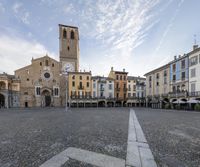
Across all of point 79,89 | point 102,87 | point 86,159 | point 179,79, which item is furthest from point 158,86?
point 86,159

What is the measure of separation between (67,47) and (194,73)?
38296 mm

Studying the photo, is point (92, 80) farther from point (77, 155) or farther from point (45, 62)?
point (77, 155)

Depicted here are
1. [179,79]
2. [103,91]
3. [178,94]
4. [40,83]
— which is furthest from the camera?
[103,91]

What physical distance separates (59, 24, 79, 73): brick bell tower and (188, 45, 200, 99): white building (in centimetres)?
3373

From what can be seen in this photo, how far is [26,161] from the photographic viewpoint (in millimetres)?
3471

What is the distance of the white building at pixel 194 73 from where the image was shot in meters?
24.8

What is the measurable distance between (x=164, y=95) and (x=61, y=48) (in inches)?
1422

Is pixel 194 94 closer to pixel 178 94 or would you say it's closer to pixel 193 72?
pixel 178 94

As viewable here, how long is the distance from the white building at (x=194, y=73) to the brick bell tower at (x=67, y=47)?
33729 millimetres

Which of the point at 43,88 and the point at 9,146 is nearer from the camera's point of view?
the point at 9,146

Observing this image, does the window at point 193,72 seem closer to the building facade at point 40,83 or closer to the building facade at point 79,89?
the building facade at point 79,89

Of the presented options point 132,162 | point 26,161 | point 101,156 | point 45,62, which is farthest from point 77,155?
point 45,62

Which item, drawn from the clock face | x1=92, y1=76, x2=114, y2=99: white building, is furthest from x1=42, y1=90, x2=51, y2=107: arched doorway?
x1=92, y1=76, x2=114, y2=99: white building

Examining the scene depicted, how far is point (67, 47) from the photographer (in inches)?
1779
